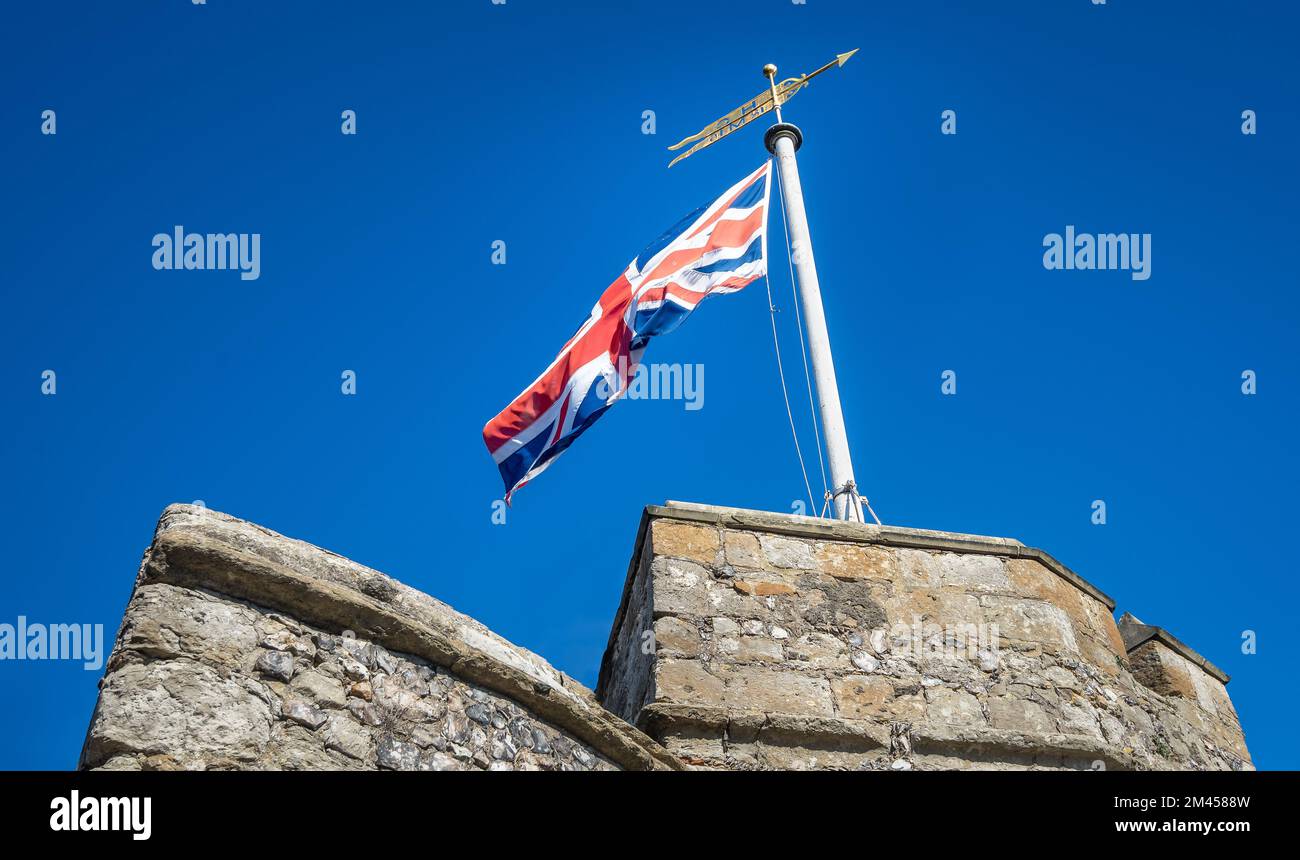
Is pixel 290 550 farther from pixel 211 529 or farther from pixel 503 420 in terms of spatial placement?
pixel 503 420

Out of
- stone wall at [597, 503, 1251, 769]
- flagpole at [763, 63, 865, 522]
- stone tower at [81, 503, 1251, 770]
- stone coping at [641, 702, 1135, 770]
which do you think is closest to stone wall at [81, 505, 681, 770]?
stone tower at [81, 503, 1251, 770]

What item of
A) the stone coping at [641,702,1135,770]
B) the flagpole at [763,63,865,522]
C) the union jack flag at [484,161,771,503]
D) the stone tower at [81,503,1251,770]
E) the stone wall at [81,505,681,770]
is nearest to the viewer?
the stone wall at [81,505,681,770]

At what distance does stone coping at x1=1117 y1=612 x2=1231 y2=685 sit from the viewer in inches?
252

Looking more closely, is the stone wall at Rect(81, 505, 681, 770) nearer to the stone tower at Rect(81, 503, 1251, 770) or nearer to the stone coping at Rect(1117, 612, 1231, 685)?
the stone tower at Rect(81, 503, 1251, 770)

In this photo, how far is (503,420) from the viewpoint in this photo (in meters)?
7.88

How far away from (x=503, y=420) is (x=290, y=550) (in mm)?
3769

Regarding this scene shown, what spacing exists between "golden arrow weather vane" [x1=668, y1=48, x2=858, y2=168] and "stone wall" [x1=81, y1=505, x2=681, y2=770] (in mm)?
6713

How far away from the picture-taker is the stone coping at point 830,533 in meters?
5.91

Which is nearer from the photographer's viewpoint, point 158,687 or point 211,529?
point 158,687

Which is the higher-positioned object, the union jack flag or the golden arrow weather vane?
A: the golden arrow weather vane

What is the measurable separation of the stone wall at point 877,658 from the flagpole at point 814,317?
1029 millimetres

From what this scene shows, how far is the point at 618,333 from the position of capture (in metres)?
7.96

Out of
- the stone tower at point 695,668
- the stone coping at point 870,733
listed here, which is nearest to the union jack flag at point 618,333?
the stone tower at point 695,668

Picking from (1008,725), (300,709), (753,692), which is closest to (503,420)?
(753,692)
